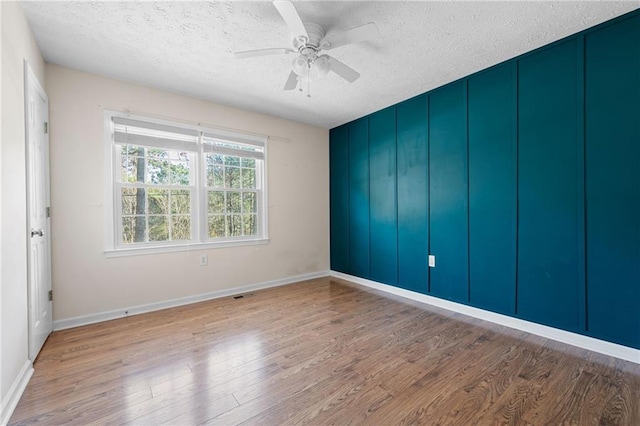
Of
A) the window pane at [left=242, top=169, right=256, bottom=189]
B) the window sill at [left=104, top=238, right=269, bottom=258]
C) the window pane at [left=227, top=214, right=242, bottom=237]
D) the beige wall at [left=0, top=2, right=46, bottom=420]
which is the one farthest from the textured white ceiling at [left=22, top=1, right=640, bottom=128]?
the window sill at [left=104, top=238, right=269, bottom=258]

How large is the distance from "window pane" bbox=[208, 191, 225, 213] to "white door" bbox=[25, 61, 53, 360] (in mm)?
1503

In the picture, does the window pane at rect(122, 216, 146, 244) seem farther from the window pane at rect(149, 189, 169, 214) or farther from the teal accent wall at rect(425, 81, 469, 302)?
the teal accent wall at rect(425, 81, 469, 302)

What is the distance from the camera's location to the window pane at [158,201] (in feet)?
10.2

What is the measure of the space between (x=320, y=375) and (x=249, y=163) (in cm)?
292

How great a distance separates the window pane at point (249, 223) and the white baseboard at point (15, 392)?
7.70 feet

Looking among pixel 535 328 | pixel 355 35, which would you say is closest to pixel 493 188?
pixel 535 328

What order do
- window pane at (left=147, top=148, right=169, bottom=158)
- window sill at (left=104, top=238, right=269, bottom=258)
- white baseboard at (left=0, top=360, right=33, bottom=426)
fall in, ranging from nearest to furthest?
white baseboard at (left=0, top=360, right=33, bottom=426)
window sill at (left=104, top=238, right=269, bottom=258)
window pane at (left=147, top=148, right=169, bottom=158)

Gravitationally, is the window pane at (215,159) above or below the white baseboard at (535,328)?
above

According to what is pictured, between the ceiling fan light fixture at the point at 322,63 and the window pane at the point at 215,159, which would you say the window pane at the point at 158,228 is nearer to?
the window pane at the point at 215,159

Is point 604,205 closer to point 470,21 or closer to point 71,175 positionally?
point 470,21

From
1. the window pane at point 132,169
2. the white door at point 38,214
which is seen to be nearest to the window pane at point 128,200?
the window pane at point 132,169

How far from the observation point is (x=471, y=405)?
5.13 ft

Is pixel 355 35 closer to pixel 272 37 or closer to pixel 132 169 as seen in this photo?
pixel 272 37

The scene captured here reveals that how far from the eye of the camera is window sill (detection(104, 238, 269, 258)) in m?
2.86
